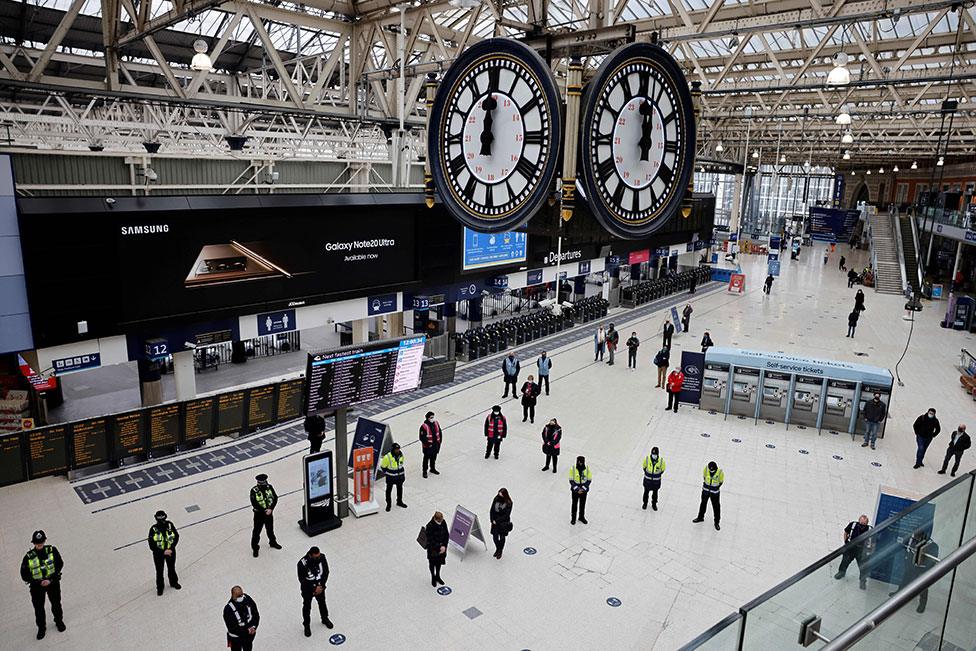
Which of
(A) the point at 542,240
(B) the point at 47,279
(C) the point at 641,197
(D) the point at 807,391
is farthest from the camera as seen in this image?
(A) the point at 542,240

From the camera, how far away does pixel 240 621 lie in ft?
22.1

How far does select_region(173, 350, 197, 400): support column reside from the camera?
13070 mm

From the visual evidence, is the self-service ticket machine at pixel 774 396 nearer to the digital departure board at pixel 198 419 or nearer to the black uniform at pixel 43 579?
the digital departure board at pixel 198 419

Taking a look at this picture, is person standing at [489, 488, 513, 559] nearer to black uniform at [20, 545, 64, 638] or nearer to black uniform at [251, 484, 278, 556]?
black uniform at [251, 484, 278, 556]

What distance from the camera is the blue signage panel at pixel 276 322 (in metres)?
13.5

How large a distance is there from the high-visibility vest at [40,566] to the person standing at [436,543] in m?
4.23

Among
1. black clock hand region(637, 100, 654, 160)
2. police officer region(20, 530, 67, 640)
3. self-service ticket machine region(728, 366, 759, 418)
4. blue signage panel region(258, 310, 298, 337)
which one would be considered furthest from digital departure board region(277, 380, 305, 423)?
black clock hand region(637, 100, 654, 160)

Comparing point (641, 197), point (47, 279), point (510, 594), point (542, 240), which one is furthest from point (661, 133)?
point (542, 240)

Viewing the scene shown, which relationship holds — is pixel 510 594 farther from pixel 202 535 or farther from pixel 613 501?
pixel 202 535

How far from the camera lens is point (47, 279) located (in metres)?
10.5

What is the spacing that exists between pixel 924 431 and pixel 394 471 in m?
9.91

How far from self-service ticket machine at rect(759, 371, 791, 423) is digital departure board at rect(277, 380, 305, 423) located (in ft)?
33.5

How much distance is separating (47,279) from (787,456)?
533 inches

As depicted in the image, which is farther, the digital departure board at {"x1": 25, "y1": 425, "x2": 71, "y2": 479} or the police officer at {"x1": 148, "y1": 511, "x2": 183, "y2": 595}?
the digital departure board at {"x1": 25, "y1": 425, "x2": 71, "y2": 479}
